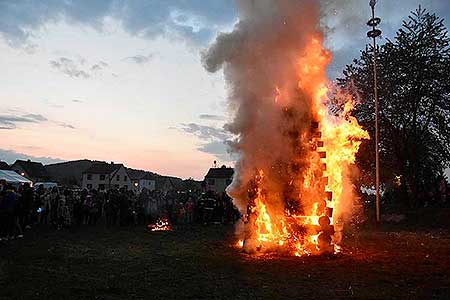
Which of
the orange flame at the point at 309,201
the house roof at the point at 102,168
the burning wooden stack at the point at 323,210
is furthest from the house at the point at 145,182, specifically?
the burning wooden stack at the point at 323,210

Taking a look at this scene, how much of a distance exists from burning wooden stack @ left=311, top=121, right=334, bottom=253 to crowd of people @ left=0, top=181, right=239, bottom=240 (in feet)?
33.9

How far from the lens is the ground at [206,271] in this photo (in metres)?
8.10

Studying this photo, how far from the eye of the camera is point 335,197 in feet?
49.3

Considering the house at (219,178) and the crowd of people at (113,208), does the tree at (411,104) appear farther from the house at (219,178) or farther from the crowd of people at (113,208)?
the house at (219,178)

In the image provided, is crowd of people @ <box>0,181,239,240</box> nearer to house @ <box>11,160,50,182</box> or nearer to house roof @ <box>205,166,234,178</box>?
house roof @ <box>205,166,234,178</box>

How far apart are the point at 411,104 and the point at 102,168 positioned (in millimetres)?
80438

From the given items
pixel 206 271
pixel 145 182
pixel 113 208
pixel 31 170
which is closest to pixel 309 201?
pixel 206 271

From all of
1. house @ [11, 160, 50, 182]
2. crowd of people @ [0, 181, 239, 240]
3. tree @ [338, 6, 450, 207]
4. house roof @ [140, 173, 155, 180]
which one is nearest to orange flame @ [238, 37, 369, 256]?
crowd of people @ [0, 181, 239, 240]

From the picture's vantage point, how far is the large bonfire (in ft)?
43.4

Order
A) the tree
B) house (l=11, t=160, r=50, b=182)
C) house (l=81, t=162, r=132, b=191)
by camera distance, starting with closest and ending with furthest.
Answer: the tree < house (l=11, t=160, r=50, b=182) < house (l=81, t=162, r=132, b=191)

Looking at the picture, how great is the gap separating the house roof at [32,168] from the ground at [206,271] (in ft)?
257

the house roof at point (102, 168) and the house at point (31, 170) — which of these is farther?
the house roof at point (102, 168)

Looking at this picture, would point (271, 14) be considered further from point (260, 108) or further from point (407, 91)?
point (407, 91)

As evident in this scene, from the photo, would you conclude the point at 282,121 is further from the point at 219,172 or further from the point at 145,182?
the point at 145,182
